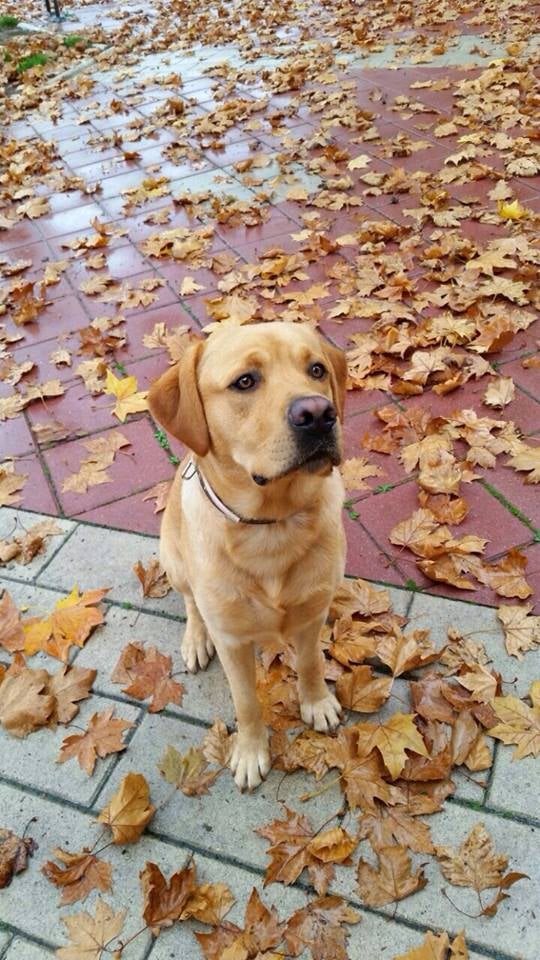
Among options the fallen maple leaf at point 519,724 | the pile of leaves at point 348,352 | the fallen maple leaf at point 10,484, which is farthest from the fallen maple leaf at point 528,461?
the fallen maple leaf at point 10,484

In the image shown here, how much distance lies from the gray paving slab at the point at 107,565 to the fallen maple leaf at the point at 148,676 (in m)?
0.25

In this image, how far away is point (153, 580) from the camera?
3.18 meters

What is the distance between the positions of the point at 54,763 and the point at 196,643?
70 centimetres

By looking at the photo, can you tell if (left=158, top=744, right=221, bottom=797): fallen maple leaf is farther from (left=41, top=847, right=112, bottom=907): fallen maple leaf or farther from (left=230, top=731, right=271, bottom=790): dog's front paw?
(left=41, top=847, right=112, bottom=907): fallen maple leaf

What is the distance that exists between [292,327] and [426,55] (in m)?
8.06

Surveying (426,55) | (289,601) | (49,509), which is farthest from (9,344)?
(426,55)

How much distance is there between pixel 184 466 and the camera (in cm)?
258

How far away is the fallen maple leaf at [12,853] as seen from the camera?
2.23 metres

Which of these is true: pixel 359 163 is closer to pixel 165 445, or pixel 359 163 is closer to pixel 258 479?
pixel 165 445

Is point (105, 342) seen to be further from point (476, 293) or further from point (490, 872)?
point (490, 872)

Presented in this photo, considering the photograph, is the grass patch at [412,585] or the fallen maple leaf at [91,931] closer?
the fallen maple leaf at [91,931]

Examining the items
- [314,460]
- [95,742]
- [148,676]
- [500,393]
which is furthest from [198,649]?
[500,393]

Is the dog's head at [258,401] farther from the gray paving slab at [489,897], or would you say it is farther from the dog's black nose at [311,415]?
the gray paving slab at [489,897]

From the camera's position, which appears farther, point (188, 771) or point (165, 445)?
point (165, 445)
